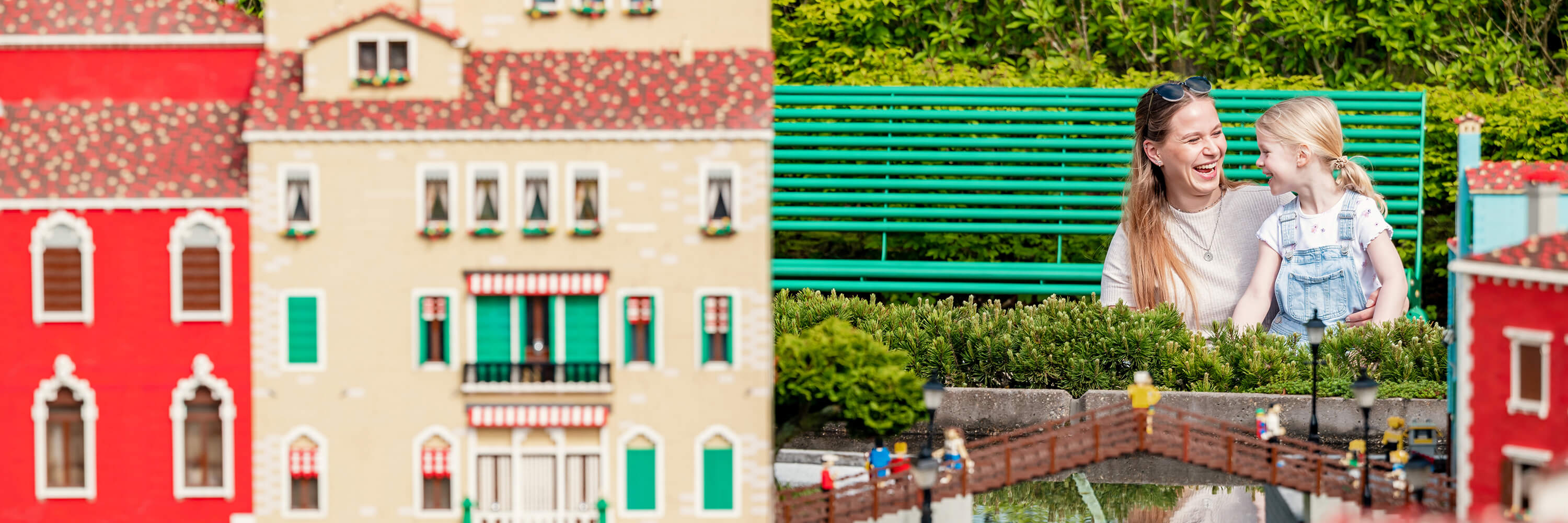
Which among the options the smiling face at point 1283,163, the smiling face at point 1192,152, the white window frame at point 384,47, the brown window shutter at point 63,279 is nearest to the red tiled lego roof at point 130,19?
the white window frame at point 384,47

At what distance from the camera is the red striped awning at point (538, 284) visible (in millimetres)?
25000

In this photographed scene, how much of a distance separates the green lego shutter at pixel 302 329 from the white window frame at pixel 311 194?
96cm

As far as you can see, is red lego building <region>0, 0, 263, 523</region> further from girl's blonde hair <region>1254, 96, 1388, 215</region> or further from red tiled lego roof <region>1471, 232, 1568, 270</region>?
girl's blonde hair <region>1254, 96, 1388, 215</region>

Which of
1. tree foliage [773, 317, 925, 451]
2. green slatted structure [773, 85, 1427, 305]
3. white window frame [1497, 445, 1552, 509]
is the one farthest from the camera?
green slatted structure [773, 85, 1427, 305]

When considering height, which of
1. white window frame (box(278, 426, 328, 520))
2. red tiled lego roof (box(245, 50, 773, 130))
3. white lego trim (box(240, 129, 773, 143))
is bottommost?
white window frame (box(278, 426, 328, 520))

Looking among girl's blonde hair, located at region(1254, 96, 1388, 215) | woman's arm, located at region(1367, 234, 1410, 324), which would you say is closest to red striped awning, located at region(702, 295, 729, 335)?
girl's blonde hair, located at region(1254, 96, 1388, 215)

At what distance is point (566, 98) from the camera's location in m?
25.2

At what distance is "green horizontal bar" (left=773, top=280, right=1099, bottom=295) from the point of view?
43781 mm

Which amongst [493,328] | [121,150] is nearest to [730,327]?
[493,328]

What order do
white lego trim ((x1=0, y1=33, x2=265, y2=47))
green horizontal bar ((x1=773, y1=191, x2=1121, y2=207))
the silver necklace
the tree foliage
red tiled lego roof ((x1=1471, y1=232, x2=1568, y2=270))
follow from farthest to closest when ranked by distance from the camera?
1. green horizontal bar ((x1=773, y1=191, x2=1121, y2=207))
2. the silver necklace
3. the tree foliage
4. white lego trim ((x1=0, y1=33, x2=265, y2=47))
5. red tiled lego roof ((x1=1471, y1=232, x2=1568, y2=270))

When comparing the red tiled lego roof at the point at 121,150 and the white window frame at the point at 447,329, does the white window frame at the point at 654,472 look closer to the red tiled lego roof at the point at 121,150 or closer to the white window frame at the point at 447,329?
the white window frame at the point at 447,329

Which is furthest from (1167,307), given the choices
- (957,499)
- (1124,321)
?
(957,499)

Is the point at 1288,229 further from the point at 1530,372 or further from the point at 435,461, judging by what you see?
the point at 435,461

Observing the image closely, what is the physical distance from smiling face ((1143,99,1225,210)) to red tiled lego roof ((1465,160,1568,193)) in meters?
7.48
